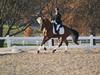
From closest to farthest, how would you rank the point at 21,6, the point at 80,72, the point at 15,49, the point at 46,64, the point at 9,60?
1. the point at 80,72
2. the point at 46,64
3. the point at 9,60
4. the point at 15,49
5. the point at 21,6

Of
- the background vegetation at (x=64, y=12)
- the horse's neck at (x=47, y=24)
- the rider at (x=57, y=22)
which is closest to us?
the horse's neck at (x=47, y=24)

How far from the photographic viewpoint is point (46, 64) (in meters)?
16.5

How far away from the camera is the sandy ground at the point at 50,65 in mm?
14844

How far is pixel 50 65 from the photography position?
53.4 ft

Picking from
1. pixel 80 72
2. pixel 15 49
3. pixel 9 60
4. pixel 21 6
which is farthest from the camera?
pixel 21 6

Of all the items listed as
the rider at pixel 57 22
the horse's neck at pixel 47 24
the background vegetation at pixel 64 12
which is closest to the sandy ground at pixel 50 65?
the horse's neck at pixel 47 24

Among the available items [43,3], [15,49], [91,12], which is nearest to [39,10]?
[43,3]

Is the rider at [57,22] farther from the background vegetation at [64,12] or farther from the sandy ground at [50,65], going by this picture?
the background vegetation at [64,12]

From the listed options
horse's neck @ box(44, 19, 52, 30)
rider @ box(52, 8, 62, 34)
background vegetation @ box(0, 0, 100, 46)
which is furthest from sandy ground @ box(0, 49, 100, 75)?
background vegetation @ box(0, 0, 100, 46)

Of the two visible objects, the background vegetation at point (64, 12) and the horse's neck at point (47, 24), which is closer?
the horse's neck at point (47, 24)

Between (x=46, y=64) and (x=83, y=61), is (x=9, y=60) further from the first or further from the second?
(x=83, y=61)

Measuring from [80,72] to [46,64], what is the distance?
7.74 ft

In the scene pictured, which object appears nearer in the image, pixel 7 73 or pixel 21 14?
Answer: pixel 7 73

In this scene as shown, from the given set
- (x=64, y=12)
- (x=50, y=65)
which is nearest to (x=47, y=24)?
(x=50, y=65)
